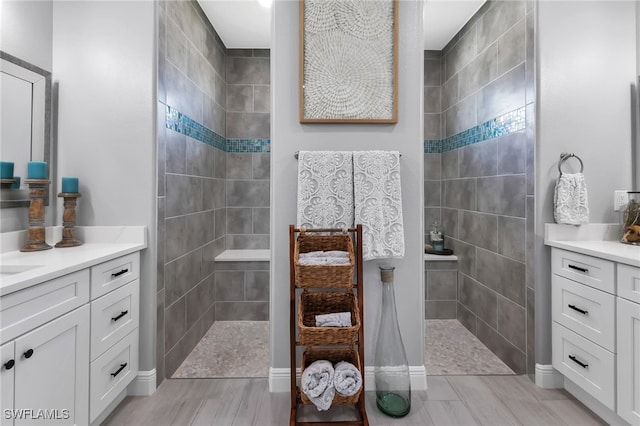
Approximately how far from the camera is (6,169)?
5.25 feet

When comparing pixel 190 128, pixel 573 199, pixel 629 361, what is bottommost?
pixel 629 361

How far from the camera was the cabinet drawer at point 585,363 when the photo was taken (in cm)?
155

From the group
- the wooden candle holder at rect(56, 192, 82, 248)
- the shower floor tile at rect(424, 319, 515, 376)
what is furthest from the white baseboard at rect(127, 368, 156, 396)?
the shower floor tile at rect(424, 319, 515, 376)

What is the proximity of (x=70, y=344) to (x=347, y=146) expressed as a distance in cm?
157

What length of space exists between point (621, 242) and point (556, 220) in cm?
33

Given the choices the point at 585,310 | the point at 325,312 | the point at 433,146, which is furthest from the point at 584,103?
the point at 325,312

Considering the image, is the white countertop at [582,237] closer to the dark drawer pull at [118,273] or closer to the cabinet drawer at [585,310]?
the cabinet drawer at [585,310]

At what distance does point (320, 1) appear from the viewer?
1875 millimetres

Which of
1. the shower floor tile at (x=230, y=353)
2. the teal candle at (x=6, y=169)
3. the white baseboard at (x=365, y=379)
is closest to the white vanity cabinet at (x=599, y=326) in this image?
the white baseboard at (x=365, y=379)

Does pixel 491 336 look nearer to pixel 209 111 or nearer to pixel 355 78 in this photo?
pixel 355 78

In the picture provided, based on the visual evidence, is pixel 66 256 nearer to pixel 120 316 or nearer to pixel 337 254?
pixel 120 316

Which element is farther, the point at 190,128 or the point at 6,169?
the point at 190,128

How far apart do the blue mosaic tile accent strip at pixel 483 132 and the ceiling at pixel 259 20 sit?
0.93 meters

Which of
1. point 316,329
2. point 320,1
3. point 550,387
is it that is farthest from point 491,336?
point 320,1
